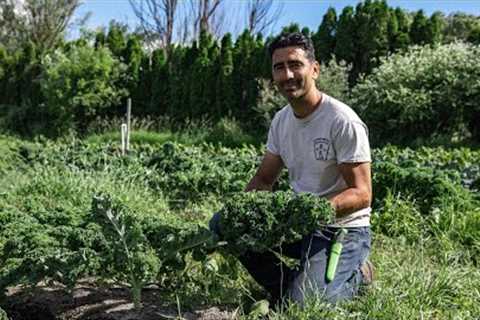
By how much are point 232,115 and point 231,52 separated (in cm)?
186

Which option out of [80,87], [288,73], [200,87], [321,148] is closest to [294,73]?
[288,73]

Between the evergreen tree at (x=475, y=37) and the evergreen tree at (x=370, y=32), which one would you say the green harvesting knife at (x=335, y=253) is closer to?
the evergreen tree at (x=370, y=32)

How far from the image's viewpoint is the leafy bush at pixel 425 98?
12.7 meters

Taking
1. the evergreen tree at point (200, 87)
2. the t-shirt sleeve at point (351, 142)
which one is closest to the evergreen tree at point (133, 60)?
the evergreen tree at point (200, 87)

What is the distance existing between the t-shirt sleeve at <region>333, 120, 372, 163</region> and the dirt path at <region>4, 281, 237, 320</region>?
94 centimetres

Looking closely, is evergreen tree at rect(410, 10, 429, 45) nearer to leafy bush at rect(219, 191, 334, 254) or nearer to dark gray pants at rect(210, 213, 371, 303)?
dark gray pants at rect(210, 213, 371, 303)

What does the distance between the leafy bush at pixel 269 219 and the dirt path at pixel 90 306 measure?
35 cm

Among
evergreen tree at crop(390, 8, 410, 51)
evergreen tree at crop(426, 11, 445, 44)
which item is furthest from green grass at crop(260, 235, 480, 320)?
evergreen tree at crop(426, 11, 445, 44)

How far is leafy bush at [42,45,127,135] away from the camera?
17547mm

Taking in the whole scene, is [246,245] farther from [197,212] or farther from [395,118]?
[395,118]

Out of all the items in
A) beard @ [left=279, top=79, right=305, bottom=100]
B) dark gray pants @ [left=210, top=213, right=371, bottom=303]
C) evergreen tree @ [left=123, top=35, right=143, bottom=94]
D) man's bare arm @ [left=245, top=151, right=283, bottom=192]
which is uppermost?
evergreen tree @ [left=123, top=35, right=143, bottom=94]

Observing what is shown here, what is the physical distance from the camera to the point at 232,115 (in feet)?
54.1

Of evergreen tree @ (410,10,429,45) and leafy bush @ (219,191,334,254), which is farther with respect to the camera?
evergreen tree @ (410,10,429,45)

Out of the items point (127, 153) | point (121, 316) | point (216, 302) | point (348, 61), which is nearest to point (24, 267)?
point (121, 316)
